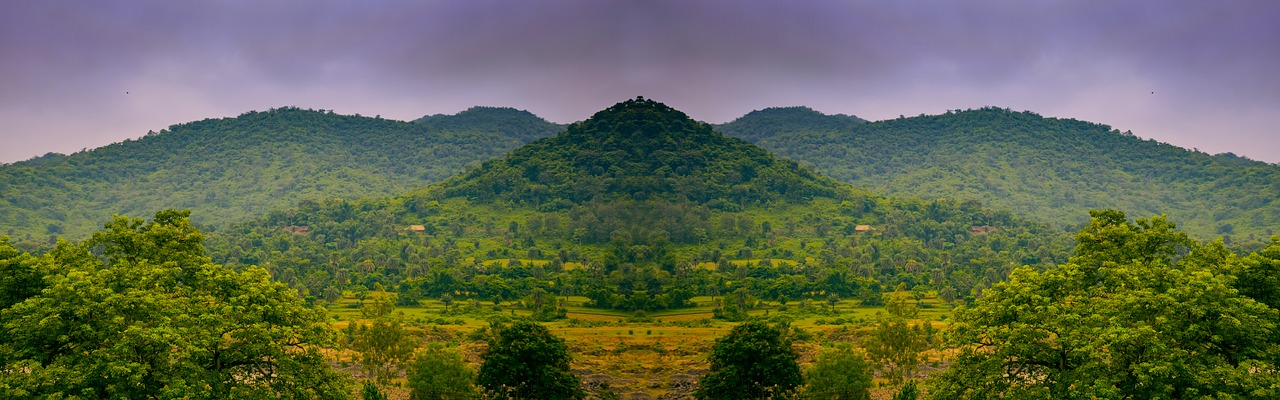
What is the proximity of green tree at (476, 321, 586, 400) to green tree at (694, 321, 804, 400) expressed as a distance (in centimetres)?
511

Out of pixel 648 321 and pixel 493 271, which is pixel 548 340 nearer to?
pixel 648 321

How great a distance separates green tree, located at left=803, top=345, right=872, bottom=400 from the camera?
4081 cm

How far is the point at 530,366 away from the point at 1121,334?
19796 millimetres

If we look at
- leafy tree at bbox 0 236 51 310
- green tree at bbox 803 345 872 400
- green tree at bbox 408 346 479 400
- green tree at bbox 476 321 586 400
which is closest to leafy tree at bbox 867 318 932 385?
green tree at bbox 803 345 872 400

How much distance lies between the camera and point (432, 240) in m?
124

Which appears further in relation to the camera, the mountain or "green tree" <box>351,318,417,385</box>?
the mountain

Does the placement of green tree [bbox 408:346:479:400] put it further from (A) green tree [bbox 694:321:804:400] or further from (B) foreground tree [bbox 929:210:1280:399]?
(B) foreground tree [bbox 929:210:1280:399]

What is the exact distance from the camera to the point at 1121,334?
25.0 m

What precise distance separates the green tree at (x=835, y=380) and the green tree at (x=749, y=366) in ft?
22.3

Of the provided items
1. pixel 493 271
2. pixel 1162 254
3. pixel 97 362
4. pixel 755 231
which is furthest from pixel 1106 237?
pixel 755 231

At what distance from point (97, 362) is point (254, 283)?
5.63m

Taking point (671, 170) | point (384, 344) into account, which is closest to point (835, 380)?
point (384, 344)

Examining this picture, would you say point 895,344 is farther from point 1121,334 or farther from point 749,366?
point 1121,334

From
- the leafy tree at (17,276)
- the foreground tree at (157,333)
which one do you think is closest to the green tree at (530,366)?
the foreground tree at (157,333)
